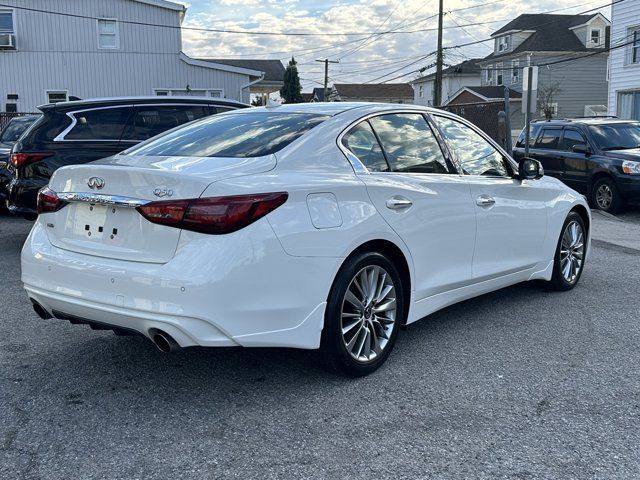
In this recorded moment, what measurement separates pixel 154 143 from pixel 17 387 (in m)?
1.74

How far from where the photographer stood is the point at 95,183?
380cm

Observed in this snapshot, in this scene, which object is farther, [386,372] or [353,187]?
[386,372]

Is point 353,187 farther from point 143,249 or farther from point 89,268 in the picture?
point 89,268

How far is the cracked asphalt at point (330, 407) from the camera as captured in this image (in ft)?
10.3

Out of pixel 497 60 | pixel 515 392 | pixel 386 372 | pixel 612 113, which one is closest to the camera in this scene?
pixel 515 392

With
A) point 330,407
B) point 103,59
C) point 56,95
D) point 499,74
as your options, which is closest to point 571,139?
point 330,407

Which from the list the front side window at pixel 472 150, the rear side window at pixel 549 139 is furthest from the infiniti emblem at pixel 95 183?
the rear side window at pixel 549 139

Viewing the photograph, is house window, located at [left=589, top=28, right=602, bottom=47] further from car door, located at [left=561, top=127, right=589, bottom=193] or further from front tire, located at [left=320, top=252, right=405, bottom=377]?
front tire, located at [left=320, top=252, right=405, bottom=377]

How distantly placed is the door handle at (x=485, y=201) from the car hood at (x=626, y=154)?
8835 millimetres

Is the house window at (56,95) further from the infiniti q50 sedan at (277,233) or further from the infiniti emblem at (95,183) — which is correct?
the infiniti emblem at (95,183)

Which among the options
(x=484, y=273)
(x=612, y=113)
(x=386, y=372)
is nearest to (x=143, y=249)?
(x=386, y=372)

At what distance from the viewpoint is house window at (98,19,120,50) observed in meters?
28.9

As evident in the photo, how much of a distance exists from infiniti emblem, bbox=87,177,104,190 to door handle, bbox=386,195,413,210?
1626mm

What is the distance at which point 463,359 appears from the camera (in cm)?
453
